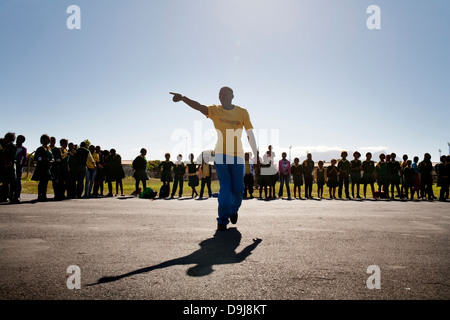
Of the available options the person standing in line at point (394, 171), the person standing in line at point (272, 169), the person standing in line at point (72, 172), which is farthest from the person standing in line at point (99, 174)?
the person standing in line at point (394, 171)

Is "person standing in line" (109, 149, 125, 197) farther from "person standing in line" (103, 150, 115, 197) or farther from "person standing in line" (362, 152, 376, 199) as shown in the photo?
"person standing in line" (362, 152, 376, 199)

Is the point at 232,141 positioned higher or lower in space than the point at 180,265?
higher

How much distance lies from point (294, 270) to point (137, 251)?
5.64 ft

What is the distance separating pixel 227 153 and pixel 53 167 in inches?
317

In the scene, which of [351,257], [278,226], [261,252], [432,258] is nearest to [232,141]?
[278,226]

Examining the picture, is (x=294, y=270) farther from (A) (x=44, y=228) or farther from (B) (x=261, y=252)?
(A) (x=44, y=228)

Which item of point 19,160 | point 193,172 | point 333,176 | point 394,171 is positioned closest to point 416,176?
point 394,171

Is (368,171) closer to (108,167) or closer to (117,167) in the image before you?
(117,167)

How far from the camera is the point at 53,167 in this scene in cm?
1027

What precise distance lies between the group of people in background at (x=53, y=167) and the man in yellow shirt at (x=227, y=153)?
7.21 meters

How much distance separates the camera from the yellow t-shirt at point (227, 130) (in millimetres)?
4992

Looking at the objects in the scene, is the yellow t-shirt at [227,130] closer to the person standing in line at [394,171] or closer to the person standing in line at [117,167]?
the person standing in line at [117,167]

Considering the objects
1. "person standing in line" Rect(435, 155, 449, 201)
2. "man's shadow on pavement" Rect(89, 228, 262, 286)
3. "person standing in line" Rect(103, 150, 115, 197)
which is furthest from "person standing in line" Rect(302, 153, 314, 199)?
"man's shadow on pavement" Rect(89, 228, 262, 286)
